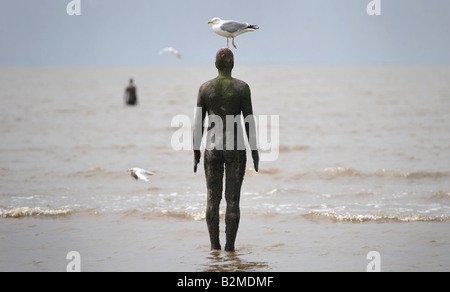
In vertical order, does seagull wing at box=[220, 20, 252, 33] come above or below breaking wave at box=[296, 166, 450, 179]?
above

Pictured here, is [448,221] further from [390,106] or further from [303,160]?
[390,106]

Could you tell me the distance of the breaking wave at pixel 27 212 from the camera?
11.6 meters

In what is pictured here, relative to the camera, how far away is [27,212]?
11.8m

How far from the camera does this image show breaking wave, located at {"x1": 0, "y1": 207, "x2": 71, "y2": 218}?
38.1ft

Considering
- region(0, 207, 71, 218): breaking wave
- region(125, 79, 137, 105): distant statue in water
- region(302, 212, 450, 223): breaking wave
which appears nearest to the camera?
region(302, 212, 450, 223): breaking wave

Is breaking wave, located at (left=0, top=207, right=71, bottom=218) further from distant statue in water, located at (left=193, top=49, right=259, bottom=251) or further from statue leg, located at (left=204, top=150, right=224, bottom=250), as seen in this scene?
distant statue in water, located at (left=193, top=49, right=259, bottom=251)

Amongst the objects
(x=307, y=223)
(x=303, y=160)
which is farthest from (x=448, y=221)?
(x=303, y=160)

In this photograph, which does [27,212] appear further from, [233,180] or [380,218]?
[380,218]

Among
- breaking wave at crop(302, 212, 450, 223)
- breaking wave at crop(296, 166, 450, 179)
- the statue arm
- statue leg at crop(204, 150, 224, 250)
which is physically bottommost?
breaking wave at crop(302, 212, 450, 223)

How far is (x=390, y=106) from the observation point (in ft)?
140

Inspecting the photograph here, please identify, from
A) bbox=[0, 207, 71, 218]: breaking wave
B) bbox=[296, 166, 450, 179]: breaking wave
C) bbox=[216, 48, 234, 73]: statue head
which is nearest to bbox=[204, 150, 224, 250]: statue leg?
bbox=[216, 48, 234, 73]: statue head

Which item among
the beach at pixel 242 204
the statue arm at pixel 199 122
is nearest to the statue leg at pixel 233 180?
the statue arm at pixel 199 122

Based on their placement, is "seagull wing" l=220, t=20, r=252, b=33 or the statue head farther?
"seagull wing" l=220, t=20, r=252, b=33

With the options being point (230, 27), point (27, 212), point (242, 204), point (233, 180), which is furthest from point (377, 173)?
point (233, 180)
